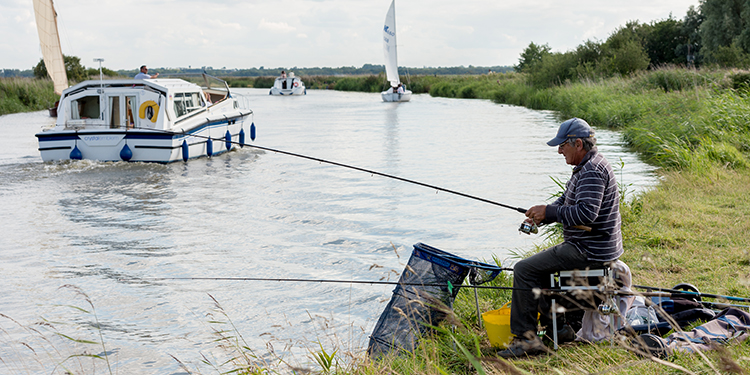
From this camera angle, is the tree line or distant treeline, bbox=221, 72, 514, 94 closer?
the tree line

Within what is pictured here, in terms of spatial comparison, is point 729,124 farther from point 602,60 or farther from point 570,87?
point 602,60

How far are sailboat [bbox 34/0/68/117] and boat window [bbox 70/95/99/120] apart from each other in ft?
14.4

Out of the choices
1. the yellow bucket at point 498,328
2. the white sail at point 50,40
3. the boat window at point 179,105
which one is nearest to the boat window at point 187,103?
the boat window at point 179,105

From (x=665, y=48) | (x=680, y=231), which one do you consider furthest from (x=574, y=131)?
(x=665, y=48)

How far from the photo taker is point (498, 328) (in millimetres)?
4453

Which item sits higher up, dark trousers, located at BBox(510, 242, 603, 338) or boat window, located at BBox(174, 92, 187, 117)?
boat window, located at BBox(174, 92, 187, 117)

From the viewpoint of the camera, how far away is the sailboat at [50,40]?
2042 centimetres

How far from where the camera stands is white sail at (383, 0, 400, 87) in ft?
160

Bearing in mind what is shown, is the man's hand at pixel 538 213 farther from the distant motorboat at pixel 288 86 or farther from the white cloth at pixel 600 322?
the distant motorboat at pixel 288 86

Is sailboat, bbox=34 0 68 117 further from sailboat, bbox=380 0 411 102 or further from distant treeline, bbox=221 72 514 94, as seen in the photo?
distant treeline, bbox=221 72 514 94

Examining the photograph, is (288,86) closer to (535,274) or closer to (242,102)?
(242,102)

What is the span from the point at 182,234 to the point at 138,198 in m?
3.53

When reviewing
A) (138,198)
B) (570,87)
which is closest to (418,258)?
(138,198)

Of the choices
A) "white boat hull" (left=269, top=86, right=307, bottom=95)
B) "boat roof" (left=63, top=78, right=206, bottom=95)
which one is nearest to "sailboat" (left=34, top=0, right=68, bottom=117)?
"boat roof" (left=63, top=78, right=206, bottom=95)
